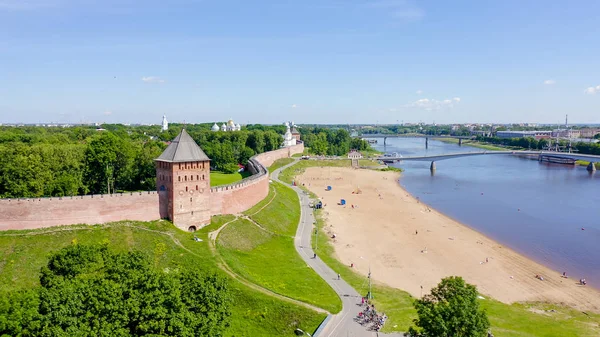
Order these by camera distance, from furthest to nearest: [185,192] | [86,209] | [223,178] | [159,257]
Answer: [223,178]
[185,192]
[86,209]
[159,257]

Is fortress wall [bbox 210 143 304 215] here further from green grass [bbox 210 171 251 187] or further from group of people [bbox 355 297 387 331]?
group of people [bbox 355 297 387 331]

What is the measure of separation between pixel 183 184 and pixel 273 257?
11848mm

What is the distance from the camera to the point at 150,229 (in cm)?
4038

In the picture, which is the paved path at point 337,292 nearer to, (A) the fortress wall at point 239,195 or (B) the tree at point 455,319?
(B) the tree at point 455,319

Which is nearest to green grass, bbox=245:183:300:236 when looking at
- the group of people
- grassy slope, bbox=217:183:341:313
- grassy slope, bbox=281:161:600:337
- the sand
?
grassy slope, bbox=217:183:341:313

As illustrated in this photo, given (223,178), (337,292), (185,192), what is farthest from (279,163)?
(337,292)

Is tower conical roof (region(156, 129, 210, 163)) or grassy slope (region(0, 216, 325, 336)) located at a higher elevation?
tower conical roof (region(156, 129, 210, 163))

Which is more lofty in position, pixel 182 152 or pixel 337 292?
pixel 182 152

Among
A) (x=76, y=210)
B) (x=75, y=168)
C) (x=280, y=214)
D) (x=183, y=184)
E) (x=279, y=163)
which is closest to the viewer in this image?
(x=76, y=210)

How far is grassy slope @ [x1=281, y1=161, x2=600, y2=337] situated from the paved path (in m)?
1.23

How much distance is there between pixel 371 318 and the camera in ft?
95.9

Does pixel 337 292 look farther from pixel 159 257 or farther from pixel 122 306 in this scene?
pixel 122 306

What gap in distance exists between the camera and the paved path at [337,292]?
27.7m

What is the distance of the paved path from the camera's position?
90.8 feet
